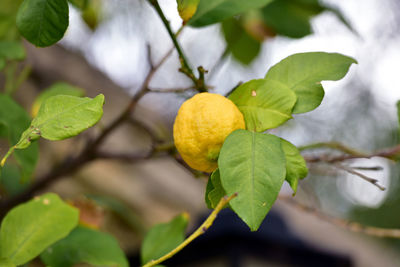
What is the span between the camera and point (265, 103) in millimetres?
349

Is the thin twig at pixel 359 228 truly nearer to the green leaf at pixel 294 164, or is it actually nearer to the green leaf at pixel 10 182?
the green leaf at pixel 294 164

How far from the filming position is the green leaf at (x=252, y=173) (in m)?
0.29

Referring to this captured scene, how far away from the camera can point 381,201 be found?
4320 mm

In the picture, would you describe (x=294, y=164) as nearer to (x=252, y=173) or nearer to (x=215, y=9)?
(x=252, y=173)

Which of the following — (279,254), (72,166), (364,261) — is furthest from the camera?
(364,261)

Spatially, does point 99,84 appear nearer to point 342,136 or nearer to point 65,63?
point 65,63

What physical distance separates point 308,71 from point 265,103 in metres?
0.06

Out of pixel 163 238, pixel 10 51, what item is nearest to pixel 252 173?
pixel 163 238

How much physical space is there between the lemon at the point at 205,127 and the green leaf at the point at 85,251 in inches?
Answer: 7.8

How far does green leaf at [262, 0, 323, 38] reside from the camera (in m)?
0.68

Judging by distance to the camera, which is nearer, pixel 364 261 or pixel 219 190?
pixel 219 190

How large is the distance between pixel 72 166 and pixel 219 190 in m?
0.40

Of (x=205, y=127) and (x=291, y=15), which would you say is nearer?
(x=205, y=127)

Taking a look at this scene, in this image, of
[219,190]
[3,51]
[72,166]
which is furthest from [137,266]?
[219,190]
